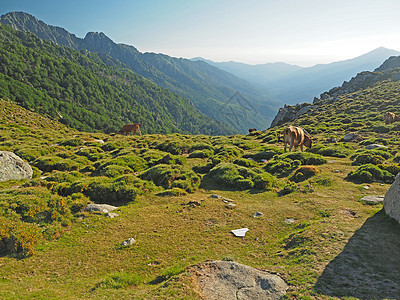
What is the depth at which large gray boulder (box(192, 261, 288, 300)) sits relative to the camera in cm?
568

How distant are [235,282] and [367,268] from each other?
3979 millimetres

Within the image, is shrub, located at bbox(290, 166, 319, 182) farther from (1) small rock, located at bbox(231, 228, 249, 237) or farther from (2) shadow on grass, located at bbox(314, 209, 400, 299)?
(1) small rock, located at bbox(231, 228, 249, 237)

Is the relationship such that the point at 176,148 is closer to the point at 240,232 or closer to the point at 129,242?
the point at 240,232

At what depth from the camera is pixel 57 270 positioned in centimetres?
729

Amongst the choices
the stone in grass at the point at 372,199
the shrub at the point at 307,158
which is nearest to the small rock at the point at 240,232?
the stone in grass at the point at 372,199

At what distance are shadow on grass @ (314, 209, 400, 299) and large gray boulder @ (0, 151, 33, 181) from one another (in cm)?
1863

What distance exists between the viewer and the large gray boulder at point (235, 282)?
5680 millimetres

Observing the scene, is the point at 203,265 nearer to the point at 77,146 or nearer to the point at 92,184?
the point at 92,184

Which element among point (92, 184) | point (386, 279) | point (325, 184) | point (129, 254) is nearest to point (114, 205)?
point (92, 184)

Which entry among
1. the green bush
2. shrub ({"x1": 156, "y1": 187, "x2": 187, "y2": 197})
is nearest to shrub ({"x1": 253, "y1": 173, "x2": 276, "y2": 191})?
shrub ({"x1": 156, "y1": 187, "x2": 187, "y2": 197})

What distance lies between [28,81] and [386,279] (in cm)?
20859

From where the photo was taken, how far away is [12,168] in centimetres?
1531

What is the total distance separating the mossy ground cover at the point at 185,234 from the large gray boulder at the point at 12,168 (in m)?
1.31

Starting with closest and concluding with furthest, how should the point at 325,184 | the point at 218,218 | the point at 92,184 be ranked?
1. the point at 218,218
2. the point at 92,184
3. the point at 325,184
